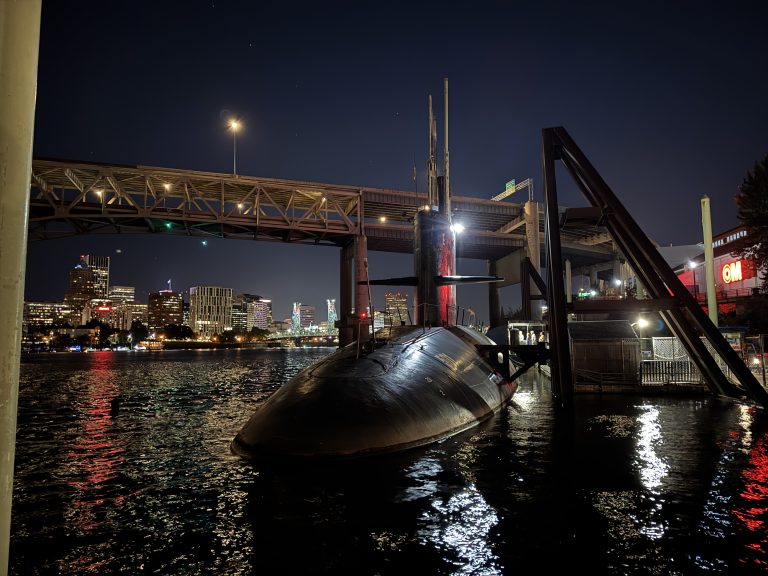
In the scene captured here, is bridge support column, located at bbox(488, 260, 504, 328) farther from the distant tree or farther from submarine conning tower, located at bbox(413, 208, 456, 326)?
submarine conning tower, located at bbox(413, 208, 456, 326)

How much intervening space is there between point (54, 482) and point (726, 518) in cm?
1080

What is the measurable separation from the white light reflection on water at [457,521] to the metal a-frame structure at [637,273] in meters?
9.97

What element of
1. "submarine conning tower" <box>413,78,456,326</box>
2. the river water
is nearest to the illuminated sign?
"submarine conning tower" <box>413,78,456,326</box>

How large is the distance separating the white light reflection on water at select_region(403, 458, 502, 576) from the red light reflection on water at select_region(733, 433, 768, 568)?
2794mm

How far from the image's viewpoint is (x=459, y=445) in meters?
10.8

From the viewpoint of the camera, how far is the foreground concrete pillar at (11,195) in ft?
8.02

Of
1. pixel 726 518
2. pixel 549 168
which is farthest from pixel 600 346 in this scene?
pixel 726 518

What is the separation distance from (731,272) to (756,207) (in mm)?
19549

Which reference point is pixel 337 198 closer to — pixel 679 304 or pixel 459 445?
pixel 679 304

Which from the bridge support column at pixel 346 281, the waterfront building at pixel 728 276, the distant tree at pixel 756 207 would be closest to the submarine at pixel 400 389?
the distant tree at pixel 756 207

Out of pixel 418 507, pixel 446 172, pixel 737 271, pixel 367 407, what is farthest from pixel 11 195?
pixel 737 271

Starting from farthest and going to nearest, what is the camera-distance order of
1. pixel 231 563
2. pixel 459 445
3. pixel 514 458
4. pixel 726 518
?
pixel 459 445 → pixel 514 458 → pixel 726 518 → pixel 231 563

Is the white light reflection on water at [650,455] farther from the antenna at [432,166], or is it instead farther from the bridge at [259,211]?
the bridge at [259,211]

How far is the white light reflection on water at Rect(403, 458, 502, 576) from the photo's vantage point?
545 centimetres
